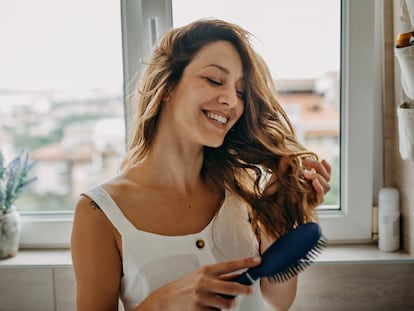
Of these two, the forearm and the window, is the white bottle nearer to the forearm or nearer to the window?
the forearm

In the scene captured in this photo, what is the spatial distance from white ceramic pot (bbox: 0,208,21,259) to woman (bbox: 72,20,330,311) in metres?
0.42

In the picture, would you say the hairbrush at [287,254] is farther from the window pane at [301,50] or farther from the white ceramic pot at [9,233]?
the white ceramic pot at [9,233]

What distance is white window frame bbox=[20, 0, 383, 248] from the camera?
4.24 ft

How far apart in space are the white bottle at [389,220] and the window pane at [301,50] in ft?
0.48

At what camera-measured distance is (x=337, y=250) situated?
1345mm

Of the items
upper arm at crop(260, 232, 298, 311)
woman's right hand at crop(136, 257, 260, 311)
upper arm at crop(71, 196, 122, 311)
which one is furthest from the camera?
upper arm at crop(260, 232, 298, 311)

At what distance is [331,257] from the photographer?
4.22 ft

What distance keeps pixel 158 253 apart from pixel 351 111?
26.2 inches

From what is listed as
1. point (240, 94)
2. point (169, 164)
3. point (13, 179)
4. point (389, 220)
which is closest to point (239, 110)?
point (240, 94)

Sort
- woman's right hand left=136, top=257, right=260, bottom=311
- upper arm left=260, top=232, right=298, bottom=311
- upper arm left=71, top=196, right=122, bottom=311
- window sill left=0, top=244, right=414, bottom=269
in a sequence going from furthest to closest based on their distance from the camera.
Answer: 1. window sill left=0, top=244, right=414, bottom=269
2. upper arm left=260, top=232, right=298, bottom=311
3. upper arm left=71, top=196, right=122, bottom=311
4. woman's right hand left=136, top=257, right=260, bottom=311

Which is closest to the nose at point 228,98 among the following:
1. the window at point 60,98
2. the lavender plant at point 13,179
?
the window at point 60,98

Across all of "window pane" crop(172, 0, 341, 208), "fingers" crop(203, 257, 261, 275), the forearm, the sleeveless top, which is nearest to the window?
"window pane" crop(172, 0, 341, 208)

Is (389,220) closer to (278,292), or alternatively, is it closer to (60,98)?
(278,292)

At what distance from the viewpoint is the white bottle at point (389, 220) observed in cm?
130
